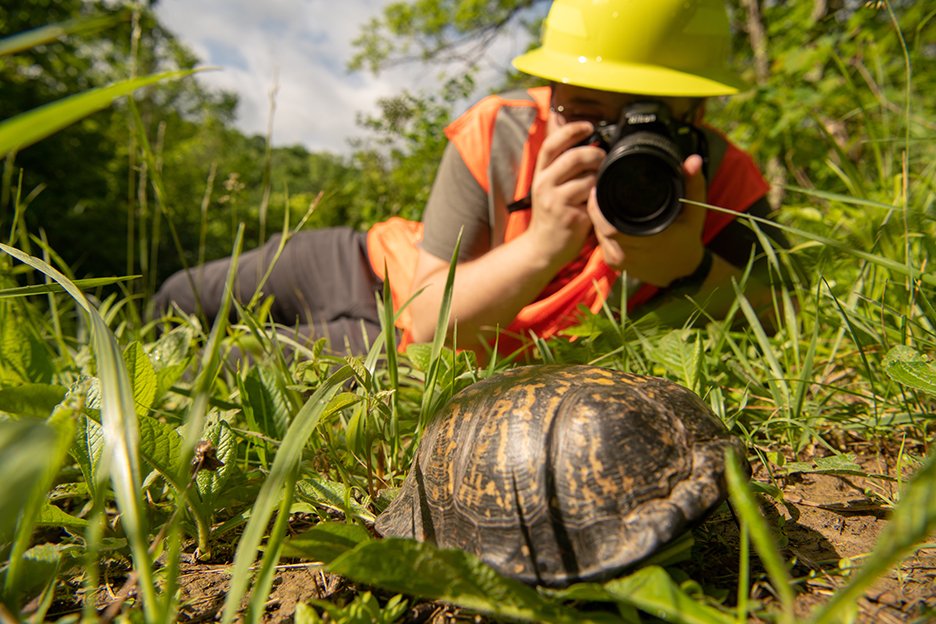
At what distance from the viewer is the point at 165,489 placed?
0.87 m

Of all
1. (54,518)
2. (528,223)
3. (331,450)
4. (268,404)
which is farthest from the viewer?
(528,223)

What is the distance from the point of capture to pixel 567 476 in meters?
0.67

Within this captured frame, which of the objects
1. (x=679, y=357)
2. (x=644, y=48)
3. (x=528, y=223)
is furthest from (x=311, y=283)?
(x=679, y=357)

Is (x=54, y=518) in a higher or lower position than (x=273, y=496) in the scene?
lower

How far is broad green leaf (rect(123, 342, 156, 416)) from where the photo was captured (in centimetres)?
86

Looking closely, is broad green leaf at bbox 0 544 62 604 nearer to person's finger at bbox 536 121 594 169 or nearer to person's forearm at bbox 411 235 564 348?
person's forearm at bbox 411 235 564 348

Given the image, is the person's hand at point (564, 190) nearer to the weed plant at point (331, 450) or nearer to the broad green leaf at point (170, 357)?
the weed plant at point (331, 450)

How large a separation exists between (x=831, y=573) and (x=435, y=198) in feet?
4.82

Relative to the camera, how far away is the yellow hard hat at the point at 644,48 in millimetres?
1384

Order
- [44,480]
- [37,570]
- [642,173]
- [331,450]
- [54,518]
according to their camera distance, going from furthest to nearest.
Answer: [642,173]
[331,450]
[54,518]
[37,570]
[44,480]

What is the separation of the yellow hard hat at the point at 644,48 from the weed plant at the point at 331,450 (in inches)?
20.4

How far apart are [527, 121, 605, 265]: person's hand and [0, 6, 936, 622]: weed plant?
0.27 metres

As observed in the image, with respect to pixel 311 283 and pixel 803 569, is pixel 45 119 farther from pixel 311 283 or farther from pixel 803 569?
pixel 311 283

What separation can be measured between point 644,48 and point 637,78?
83 mm
